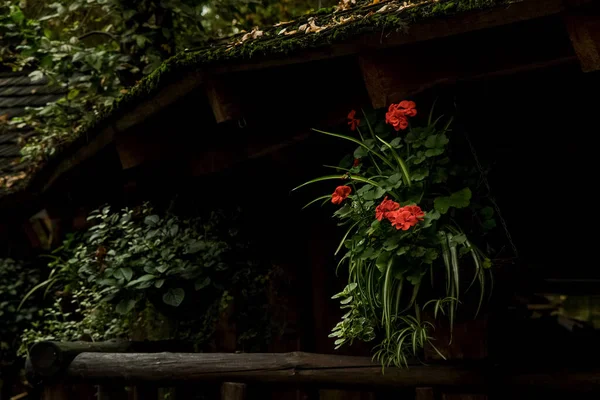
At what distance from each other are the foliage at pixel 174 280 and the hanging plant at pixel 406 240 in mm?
1485

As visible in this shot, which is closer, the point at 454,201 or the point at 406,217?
the point at 406,217

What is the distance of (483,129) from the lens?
159 inches

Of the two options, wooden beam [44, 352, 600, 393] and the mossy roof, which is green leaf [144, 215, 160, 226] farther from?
wooden beam [44, 352, 600, 393]

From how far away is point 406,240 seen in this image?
3.37 m

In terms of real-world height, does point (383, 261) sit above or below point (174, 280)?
below

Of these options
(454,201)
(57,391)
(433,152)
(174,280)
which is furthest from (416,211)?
(57,391)

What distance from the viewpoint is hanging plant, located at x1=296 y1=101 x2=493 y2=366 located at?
331cm

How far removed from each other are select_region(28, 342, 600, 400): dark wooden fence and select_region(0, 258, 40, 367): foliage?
1838mm

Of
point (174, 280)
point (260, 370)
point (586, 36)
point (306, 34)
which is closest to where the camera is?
point (586, 36)

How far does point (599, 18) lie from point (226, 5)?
4375 mm

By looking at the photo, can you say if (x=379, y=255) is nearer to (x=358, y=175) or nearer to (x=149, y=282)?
(x=358, y=175)

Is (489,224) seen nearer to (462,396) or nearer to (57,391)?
(462,396)

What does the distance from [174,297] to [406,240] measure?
190 centimetres

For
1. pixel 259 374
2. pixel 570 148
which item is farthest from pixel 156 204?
pixel 570 148
